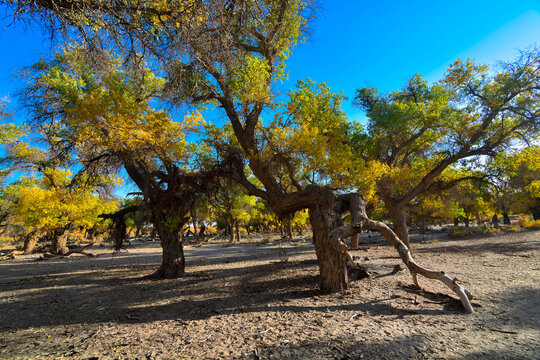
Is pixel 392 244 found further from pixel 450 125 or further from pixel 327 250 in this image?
pixel 450 125

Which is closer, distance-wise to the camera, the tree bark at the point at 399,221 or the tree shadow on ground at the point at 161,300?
the tree shadow on ground at the point at 161,300

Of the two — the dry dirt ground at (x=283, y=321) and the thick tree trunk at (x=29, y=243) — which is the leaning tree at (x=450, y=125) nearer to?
the dry dirt ground at (x=283, y=321)

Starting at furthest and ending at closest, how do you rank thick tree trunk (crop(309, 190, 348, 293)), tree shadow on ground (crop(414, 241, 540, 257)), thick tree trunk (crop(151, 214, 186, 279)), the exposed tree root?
tree shadow on ground (crop(414, 241, 540, 257)), thick tree trunk (crop(151, 214, 186, 279)), thick tree trunk (crop(309, 190, 348, 293)), the exposed tree root

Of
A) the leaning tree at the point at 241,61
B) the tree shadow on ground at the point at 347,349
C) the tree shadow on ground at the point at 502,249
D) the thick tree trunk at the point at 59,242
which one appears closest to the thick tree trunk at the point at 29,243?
the thick tree trunk at the point at 59,242

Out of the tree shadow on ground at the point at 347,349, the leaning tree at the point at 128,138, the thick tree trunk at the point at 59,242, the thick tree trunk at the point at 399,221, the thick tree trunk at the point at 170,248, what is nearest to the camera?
the tree shadow on ground at the point at 347,349

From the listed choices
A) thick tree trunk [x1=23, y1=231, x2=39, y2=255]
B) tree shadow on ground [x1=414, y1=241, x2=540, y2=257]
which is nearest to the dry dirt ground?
tree shadow on ground [x1=414, y1=241, x2=540, y2=257]

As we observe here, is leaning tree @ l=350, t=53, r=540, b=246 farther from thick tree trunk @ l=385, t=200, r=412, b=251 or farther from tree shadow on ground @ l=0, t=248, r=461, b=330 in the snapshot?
tree shadow on ground @ l=0, t=248, r=461, b=330

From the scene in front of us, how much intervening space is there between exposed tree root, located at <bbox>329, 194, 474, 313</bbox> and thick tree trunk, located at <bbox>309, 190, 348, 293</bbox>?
1.21ft

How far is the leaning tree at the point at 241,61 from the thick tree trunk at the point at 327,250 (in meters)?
0.02

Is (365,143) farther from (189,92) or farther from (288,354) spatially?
(288,354)

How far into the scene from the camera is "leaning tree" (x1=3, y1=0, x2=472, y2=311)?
10.1 feet

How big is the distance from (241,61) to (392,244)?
16.2 feet

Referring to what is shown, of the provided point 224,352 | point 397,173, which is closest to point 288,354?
point 224,352

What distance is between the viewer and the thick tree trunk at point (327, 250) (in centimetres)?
532
